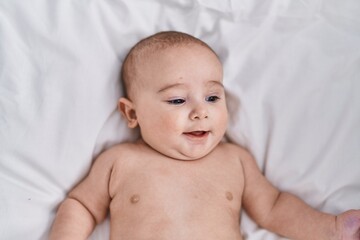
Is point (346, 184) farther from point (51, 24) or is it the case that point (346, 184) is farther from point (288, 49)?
point (51, 24)

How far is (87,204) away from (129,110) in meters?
0.30

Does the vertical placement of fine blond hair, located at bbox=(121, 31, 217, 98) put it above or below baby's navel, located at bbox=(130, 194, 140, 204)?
above

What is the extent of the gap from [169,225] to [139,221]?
8 centimetres

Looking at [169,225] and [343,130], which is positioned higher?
[343,130]

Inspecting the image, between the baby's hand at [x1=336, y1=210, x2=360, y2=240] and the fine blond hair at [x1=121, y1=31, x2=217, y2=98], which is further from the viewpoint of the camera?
the fine blond hair at [x1=121, y1=31, x2=217, y2=98]

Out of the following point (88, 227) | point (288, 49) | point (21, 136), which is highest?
point (288, 49)

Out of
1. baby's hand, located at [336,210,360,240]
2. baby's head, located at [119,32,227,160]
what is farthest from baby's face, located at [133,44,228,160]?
baby's hand, located at [336,210,360,240]

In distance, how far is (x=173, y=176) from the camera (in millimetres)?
1465

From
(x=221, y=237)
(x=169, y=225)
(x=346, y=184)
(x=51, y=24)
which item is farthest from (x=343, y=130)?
(x=51, y=24)

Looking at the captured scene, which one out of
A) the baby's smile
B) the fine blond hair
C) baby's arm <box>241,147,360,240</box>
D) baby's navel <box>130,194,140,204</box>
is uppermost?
the fine blond hair

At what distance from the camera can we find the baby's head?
56.3 inches

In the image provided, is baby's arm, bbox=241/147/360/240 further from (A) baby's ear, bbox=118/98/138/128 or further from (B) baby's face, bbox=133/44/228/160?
(A) baby's ear, bbox=118/98/138/128

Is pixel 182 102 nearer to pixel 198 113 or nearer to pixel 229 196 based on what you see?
pixel 198 113

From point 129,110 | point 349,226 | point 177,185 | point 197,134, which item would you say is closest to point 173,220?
point 177,185
